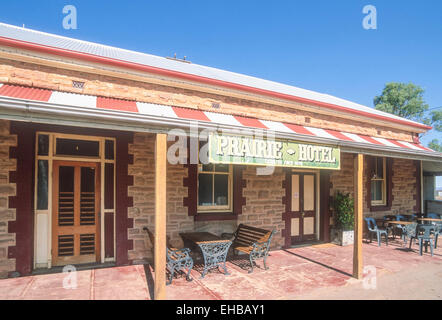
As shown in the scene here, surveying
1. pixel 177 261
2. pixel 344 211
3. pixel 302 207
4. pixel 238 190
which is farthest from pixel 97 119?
pixel 344 211

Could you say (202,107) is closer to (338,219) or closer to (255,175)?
(255,175)

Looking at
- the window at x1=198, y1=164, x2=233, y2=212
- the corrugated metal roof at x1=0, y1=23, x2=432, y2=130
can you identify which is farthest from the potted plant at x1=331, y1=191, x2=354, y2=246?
the window at x1=198, y1=164, x2=233, y2=212

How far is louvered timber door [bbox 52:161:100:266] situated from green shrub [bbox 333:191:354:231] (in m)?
6.32

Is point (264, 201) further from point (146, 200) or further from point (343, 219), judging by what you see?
point (146, 200)

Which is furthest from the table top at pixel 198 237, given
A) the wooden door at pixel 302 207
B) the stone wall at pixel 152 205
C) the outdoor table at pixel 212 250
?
the wooden door at pixel 302 207

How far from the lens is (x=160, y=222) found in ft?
13.6

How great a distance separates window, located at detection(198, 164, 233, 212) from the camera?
22.5 ft

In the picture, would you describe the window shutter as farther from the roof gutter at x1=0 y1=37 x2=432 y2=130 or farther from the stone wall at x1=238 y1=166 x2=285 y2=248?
the roof gutter at x1=0 y1=37 x2=432 y2=130

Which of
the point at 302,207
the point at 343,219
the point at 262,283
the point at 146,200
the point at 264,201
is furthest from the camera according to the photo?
the point at 302,207

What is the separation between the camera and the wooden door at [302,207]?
8227 mm

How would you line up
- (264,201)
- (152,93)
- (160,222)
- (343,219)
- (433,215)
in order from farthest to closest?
(433,215), (343,219), (264,201), (152,93), (160,222)

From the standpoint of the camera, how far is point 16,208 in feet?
16.8

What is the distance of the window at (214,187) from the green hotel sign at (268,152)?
223 cm

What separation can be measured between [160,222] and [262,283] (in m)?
2.23
